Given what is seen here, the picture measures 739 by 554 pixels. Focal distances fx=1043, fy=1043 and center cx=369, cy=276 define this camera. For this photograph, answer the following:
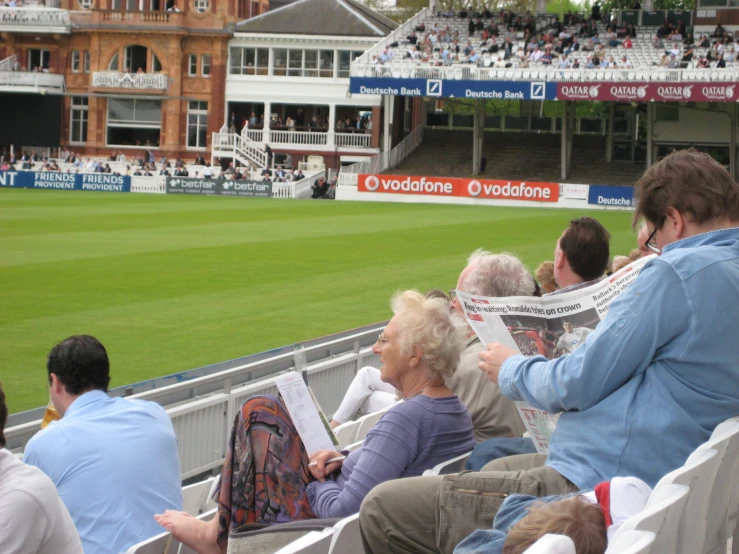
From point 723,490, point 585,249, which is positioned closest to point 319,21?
point 585,249

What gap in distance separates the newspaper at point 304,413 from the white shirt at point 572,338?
106 cm

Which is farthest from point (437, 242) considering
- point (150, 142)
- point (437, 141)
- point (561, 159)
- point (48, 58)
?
point (48, 58)

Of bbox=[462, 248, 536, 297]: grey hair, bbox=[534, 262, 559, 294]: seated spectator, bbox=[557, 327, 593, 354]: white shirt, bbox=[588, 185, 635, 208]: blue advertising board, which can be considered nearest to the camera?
bbox=[557, 327, 593, 354]: white shirt

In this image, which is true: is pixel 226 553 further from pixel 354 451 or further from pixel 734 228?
pixel 734 228

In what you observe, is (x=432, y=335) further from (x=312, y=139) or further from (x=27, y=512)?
(x=312, y=139)

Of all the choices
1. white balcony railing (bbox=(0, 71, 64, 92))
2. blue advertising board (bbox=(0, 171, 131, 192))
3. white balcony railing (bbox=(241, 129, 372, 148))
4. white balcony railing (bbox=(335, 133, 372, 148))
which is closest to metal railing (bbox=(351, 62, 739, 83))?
white balcony railing (bbox=(335, 133, 372, 148))

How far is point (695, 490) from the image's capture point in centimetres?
298

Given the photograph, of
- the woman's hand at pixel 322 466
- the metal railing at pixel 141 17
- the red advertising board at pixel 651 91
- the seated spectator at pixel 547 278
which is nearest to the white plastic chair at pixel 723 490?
the woman's hand at pixel 322 466

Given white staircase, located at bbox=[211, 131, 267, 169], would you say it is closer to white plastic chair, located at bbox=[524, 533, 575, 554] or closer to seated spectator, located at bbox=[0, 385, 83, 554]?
seated spectator, located at bbox=[0, 385, 83, 554]

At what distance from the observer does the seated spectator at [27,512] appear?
2.83m

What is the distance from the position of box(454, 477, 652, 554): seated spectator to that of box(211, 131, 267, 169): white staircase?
1954 inches

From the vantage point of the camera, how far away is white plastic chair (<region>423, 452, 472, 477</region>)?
3.82 metres

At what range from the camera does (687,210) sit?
11.1 ft

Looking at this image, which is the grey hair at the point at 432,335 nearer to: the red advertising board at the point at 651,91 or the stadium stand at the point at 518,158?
the red advertising board at the point at 651,91
